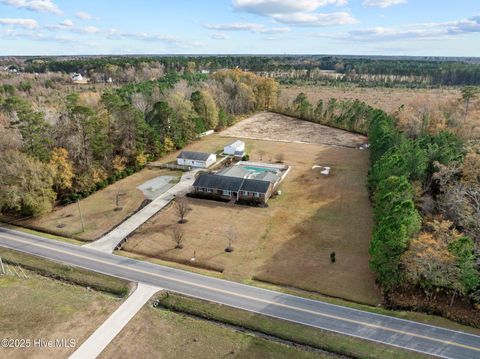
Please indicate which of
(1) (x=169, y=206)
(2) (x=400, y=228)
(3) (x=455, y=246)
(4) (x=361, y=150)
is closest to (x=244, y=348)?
(2) (x=400, y=228)

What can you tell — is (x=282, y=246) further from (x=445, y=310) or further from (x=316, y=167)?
(x=316, y=167)

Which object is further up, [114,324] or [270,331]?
[270,331]

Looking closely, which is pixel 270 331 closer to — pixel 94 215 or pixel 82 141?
pixel 94 215

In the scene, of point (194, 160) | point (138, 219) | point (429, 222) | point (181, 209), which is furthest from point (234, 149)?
point (429, 222)

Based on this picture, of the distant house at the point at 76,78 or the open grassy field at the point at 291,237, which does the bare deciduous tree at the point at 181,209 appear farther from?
the distant house at the point at 76,78

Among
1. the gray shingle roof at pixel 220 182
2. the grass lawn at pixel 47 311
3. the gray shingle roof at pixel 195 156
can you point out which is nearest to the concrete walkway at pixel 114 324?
the grass lawn at pixel 47 311

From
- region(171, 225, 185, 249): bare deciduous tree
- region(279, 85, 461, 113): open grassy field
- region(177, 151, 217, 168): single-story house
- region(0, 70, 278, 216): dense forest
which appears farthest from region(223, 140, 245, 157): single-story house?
→ region(279, 85, 461, 113): open grassy field

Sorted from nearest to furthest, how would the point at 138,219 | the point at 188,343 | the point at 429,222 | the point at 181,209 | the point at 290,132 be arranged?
the point at 188,343 → the point at 429,222 → the point at 181,209 → the point at 138,219 → the point at 290,132

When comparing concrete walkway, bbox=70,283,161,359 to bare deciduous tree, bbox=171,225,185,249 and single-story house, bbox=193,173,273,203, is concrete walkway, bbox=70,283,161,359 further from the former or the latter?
single-story house, bbox=193,173,273,203
